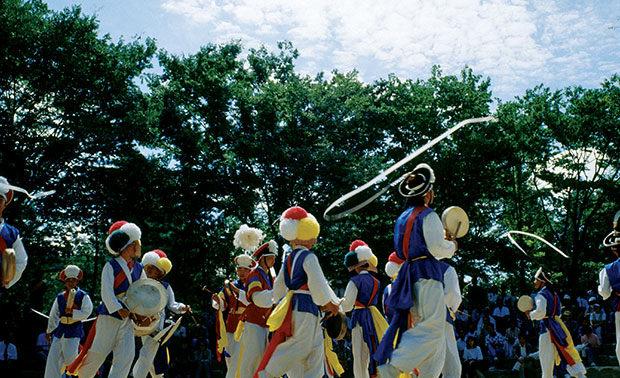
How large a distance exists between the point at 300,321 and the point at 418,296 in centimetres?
133

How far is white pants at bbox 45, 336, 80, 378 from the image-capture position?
1002 centimetres

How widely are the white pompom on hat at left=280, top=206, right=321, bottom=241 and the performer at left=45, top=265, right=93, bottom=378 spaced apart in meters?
5.52

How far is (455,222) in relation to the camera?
21.7 ft

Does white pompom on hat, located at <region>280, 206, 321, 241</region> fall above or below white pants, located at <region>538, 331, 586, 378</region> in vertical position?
above

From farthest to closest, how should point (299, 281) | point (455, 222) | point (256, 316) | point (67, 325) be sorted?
point (67, 325), point (256, 316), point (455, 222), point (299, 281)

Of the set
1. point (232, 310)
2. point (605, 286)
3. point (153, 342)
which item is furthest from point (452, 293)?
point (153, 342)

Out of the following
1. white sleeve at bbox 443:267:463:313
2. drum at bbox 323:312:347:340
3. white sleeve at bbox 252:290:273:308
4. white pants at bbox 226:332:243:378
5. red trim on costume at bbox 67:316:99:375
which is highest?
white sleeve at bbox 443:267:463:313

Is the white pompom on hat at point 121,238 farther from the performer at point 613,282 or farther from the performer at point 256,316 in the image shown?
the performer at point 613,282

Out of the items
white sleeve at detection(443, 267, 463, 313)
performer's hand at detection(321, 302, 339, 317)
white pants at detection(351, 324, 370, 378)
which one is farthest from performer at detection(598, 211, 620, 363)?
performer's hand at detection(321, 302, 339, 317)

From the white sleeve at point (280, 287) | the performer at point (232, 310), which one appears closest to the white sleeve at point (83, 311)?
the performer at point (232, 310)

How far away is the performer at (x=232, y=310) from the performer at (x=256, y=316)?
655mm

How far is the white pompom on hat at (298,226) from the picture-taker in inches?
248

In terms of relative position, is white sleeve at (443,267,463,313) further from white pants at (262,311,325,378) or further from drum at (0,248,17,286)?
drum at (0,248,17,286)

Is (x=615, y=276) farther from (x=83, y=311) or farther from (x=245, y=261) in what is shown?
(x=83, y=311)
